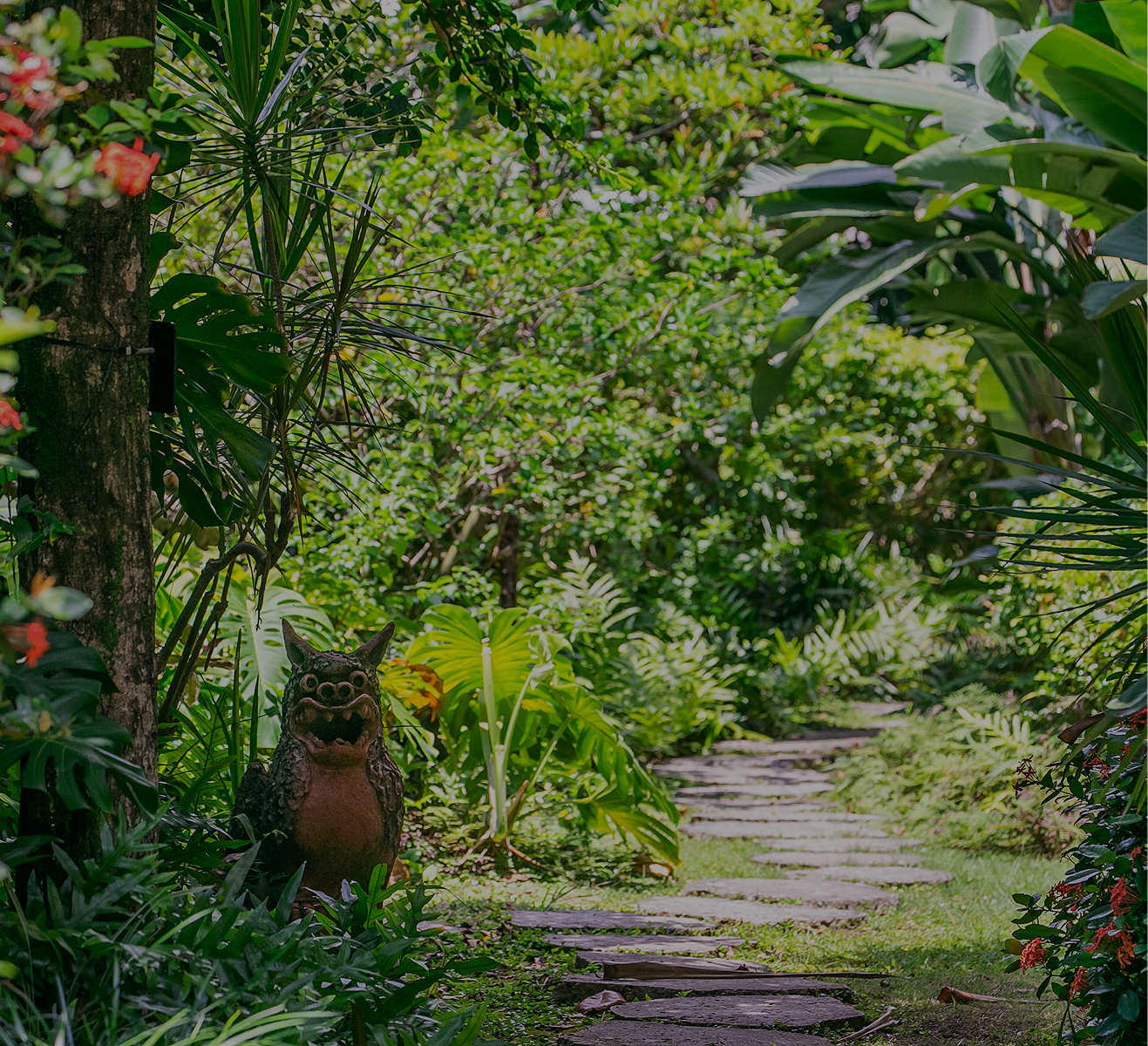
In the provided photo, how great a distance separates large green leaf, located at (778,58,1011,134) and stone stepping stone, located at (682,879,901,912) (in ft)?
15.4

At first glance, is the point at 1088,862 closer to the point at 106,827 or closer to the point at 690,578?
the point at 106,827

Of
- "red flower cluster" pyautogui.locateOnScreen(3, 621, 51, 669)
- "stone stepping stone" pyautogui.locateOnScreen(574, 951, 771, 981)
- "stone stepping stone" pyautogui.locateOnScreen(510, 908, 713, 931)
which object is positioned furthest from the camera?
"stone stepping stone" pyautogui.locateOnScreen(510, 908, 713, 931)

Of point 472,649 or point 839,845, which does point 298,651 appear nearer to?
point 472,649

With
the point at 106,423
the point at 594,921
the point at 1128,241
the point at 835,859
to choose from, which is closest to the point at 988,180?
the point at 1128,241

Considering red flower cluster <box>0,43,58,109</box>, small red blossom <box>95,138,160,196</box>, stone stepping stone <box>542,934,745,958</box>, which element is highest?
red flower cluster <box>0,43,58,109</box>

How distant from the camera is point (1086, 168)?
610 cm

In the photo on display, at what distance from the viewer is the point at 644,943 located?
3279 mm

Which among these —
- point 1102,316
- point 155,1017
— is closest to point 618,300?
point 1102,316

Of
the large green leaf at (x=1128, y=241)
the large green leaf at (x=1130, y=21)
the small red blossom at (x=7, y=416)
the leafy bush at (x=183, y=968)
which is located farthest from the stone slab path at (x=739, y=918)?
the large green leaf at (x=1130, y=21)

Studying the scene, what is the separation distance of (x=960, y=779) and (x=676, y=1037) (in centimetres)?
341

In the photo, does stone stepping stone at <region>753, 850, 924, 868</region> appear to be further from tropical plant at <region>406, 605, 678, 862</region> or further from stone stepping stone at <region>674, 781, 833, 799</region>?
stone stepping stone at <region>674, 781, 833, 799</region>

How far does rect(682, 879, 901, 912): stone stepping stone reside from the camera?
3877 millimetres

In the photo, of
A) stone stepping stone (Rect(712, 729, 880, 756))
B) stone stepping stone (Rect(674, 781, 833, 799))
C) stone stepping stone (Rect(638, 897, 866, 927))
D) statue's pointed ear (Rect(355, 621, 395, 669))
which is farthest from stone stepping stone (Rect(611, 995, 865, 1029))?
stone stepping stone (Rect(712, 729, 880, 756))

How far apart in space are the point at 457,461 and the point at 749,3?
3730 millimetres
